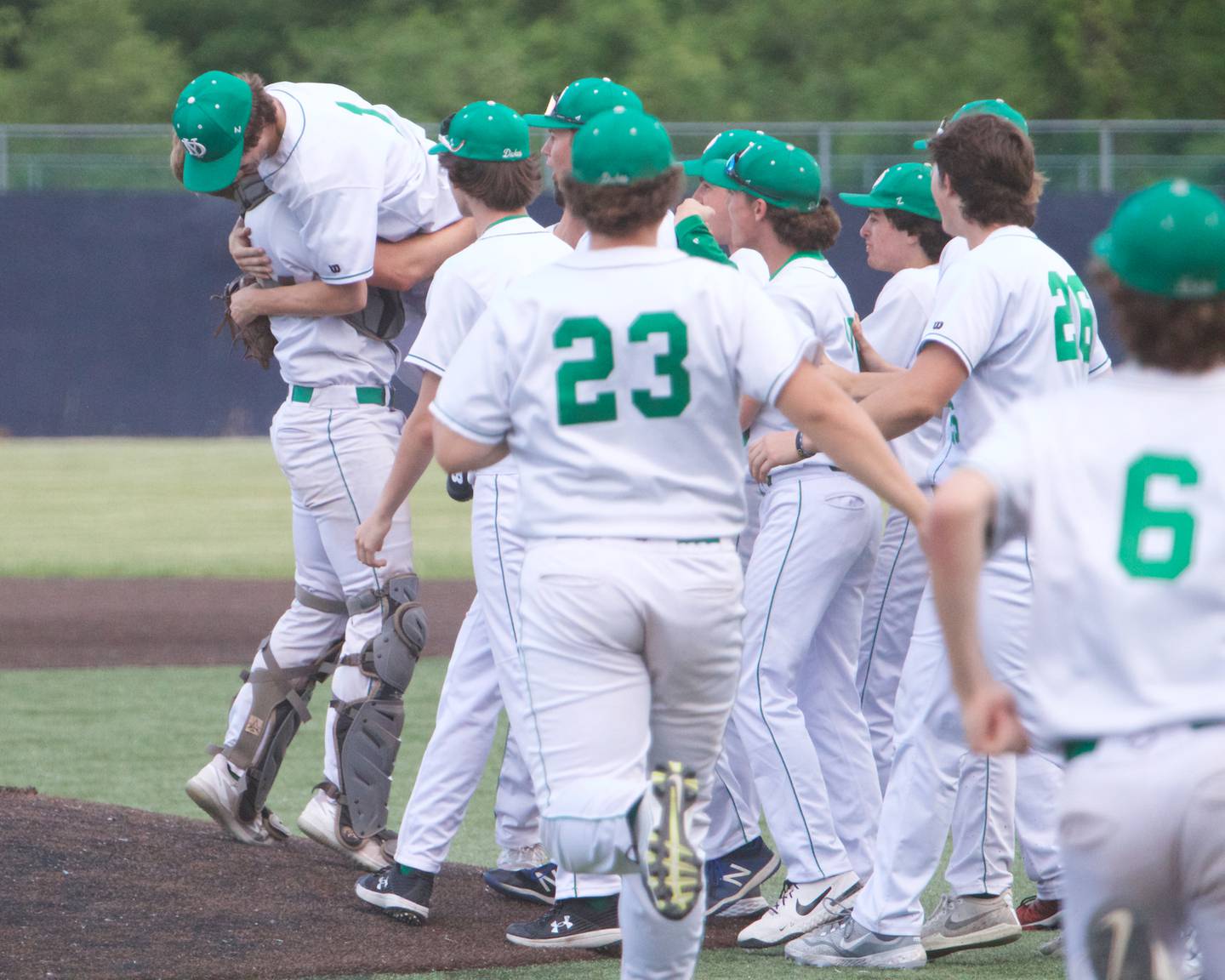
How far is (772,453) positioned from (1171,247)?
6.86 feet

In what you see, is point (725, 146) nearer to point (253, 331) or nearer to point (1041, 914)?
point (253, 331)

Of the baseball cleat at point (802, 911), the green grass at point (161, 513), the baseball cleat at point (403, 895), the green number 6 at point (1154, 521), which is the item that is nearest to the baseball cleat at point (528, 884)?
the baseball cleat at point (403, 895)

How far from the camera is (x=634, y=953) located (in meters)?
3.30

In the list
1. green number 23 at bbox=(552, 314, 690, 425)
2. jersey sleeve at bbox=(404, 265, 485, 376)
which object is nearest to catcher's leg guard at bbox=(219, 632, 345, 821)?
jersey sleeve at bbox=(404, 265, 485, 376)

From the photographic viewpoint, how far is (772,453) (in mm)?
4480

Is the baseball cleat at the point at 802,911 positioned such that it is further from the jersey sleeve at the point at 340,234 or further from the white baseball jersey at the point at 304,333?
the jersey sleeve at the point at 340,234

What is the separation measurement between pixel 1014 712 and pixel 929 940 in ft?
6.86

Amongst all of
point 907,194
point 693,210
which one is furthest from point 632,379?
point 907,194

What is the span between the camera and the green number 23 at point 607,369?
10.5 ft

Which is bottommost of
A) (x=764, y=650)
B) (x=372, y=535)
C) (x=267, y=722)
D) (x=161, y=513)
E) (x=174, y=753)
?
(x=161, y=513)

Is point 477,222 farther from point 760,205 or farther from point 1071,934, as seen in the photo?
point 1071,934

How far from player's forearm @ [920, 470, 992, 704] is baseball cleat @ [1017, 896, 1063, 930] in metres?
2.45

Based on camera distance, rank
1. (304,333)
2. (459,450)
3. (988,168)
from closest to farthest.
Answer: (459,450) → (988,168) → (304,333)

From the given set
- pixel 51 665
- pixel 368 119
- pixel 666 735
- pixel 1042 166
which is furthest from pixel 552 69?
pixel 666 735
